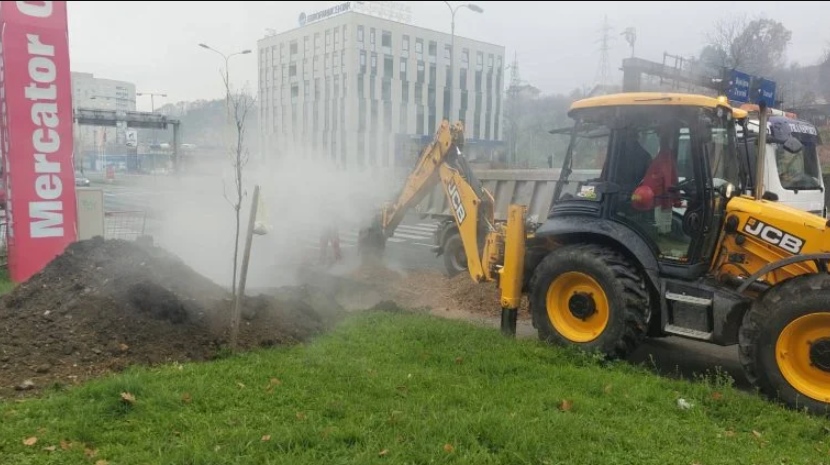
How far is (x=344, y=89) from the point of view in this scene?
15461mm

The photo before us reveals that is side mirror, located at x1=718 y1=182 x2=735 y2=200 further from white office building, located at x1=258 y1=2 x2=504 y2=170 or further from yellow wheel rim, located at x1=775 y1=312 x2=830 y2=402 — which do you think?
white office building, located at x1=258 y1=2 x2=504 y2=170

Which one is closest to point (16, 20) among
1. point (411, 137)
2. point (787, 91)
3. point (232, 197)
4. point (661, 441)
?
point (232, 197)

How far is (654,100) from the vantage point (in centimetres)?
560

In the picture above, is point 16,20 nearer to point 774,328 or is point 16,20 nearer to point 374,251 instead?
point 374,251

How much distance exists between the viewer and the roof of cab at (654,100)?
542 cm

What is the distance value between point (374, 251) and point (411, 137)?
11739mm

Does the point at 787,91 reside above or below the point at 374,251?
above

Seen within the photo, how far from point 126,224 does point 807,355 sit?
518 inches

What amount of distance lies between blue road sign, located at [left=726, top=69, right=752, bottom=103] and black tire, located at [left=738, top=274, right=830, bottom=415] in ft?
18.1

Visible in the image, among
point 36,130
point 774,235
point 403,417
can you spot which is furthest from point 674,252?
point 36,130

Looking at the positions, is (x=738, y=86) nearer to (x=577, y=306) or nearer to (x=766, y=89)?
(x=766, y=89)

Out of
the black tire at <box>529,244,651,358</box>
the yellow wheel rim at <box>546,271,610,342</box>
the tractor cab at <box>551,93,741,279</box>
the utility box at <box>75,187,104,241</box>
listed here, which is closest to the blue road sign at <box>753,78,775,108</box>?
the tractor cab at <box>551,93,741,279</box>

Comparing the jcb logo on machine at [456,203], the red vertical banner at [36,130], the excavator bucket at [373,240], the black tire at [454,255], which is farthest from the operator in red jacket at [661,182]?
the red vertical banner at [36,130]

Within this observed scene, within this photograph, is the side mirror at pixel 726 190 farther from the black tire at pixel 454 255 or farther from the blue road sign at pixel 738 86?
the black tire at pixel 454 255
